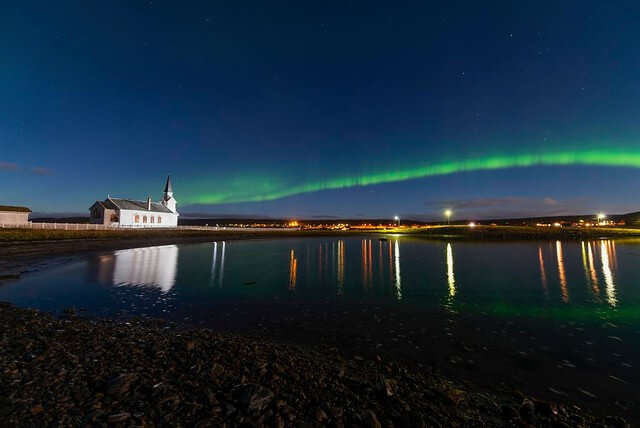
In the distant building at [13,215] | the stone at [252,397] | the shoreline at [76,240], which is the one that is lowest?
the stone at [252,397]

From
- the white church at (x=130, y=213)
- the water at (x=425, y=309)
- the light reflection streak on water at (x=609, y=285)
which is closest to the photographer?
the water at (x=425, y=309)

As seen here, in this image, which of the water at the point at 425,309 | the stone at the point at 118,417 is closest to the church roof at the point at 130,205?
the water at the point at 425,309

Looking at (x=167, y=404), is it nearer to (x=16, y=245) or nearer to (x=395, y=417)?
(x=395, y=417)

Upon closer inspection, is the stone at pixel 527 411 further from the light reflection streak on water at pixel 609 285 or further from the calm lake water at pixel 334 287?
the light reflection streak on water at pixel 609 285

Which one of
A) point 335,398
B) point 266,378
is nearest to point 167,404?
point 266,378

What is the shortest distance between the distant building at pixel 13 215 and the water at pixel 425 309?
5143cm

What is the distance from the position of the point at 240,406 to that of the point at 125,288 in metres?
16.9

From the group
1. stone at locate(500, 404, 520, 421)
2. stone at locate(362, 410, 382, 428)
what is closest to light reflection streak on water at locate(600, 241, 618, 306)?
stone at locate(500, 404, 520, 421)

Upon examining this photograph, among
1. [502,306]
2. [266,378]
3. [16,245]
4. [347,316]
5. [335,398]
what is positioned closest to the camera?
[335,398]

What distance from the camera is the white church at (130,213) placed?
77.6 m

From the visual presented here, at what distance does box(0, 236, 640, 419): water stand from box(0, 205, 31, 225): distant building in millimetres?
51429

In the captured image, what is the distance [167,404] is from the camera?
19.3 feet

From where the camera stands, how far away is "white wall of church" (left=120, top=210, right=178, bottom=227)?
259 feet

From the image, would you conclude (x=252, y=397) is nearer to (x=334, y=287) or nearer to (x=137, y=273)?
(x=334, y=287)
